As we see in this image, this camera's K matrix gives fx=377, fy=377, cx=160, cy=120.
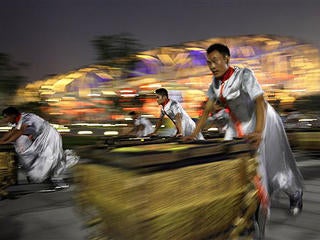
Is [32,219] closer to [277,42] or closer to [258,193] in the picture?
[258,193]

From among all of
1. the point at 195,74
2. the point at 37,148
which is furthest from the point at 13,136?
the point at 195,74

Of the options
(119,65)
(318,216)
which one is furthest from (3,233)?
(119,65)

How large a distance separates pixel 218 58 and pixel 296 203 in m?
1.58

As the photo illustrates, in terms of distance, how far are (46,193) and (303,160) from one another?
6534 mm

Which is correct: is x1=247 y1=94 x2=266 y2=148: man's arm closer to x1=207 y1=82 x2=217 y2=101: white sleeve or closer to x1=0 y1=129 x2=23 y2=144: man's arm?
x1=207 y1=82 x2=217 y2=101: white sleeve

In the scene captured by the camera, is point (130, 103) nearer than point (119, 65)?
No

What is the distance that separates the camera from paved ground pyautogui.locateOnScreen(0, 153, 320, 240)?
3.27 m

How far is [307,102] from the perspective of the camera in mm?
38312

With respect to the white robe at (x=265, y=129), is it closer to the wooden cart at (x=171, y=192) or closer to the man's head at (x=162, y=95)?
the wooden cart at (x=171, y=192)

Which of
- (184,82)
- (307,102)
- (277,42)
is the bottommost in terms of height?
(307,102)

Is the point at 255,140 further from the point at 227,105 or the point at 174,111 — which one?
the point at 174,111

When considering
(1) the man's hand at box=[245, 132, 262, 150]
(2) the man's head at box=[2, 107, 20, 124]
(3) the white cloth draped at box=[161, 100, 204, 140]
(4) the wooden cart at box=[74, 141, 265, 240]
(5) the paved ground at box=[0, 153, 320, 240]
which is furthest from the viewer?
(3) the white cloth draped at box=[161, 100, 204, 140]

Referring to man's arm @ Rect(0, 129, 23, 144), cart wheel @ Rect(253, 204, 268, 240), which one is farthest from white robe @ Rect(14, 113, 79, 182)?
cart wheel @ Rect(253, 204, 268, 240)

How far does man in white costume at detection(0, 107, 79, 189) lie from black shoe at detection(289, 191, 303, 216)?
10.6ft
